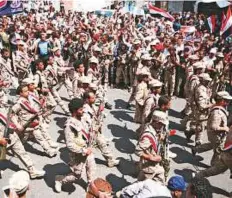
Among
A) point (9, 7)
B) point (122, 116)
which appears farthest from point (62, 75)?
point (9, 7)

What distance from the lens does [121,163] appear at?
26.8 feet

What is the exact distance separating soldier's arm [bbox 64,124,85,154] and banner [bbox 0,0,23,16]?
7.20 metres

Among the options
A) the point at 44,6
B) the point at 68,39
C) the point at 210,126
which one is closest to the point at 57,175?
the point at 210,126

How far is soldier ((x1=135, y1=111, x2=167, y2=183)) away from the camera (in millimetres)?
5926

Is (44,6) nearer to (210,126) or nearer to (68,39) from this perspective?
(68,39)

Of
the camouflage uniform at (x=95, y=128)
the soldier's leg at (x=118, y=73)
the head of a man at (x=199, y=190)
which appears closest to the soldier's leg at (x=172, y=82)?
the soldier's leg at (x=118, y=73)

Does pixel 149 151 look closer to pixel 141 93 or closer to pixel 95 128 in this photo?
pixel 95 128

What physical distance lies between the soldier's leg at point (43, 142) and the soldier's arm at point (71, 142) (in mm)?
1758

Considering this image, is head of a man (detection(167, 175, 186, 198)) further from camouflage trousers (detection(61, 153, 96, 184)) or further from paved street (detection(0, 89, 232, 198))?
paved street (detection(0, 89, 232, 198))

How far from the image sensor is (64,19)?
2242cm

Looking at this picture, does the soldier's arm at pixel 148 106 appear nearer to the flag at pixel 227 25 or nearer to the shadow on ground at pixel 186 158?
the shadow on ground at pixel 186 158

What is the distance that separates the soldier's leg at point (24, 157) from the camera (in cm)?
699

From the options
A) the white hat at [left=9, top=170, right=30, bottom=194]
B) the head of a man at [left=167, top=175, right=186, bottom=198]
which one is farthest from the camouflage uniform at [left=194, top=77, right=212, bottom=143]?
the white hat at [left=9, top=170, right=30, bottom=194]

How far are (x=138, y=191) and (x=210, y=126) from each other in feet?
11.4
